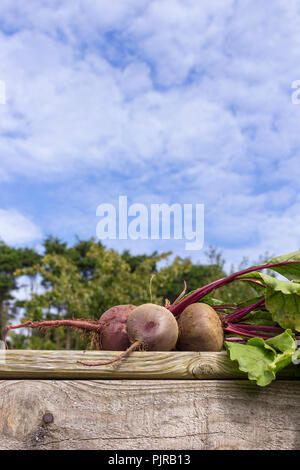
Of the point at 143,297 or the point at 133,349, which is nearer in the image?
the point at 133,349

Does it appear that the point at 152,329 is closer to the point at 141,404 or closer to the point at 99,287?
the point at 141,404

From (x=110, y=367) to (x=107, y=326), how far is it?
32 centimetres

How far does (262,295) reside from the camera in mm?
1937

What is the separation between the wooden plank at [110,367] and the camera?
146cm

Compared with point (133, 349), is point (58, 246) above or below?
above

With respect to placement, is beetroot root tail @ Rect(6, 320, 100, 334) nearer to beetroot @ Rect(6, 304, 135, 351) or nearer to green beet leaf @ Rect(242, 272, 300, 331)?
beetroot @ Rect(6, 304, 135, 351)

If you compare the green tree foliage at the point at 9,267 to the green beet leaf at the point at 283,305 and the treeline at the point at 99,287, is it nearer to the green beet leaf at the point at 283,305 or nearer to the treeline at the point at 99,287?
the treeline at the point at 99,287

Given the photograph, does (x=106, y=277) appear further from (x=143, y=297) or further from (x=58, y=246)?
(x=58, y=246)

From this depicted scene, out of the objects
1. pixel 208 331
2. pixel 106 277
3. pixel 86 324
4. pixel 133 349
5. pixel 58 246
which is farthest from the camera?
pixel 58 246

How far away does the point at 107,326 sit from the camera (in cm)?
176

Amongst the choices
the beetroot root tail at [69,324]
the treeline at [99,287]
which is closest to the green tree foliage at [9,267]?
the treeline at [99,287]
